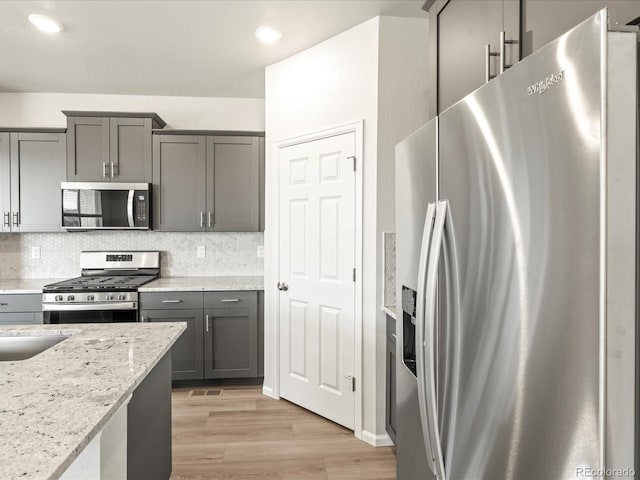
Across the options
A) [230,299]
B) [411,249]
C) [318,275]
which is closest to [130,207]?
[230,299]

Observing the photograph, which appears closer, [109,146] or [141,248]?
[109,146]

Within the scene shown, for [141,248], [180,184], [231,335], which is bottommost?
[231,335]

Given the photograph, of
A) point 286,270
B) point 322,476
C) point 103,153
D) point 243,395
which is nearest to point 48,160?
point 103,153

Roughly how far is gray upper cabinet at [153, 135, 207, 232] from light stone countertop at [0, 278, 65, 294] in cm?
107

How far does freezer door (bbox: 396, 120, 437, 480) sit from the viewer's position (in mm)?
1368

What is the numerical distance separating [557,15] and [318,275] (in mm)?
2190

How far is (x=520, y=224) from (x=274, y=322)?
101 inches

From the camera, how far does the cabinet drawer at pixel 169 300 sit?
335 centimetres

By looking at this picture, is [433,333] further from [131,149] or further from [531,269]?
[131,149]

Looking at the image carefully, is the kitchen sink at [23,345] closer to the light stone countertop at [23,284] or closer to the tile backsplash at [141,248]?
the light stone countertop at [23,284]

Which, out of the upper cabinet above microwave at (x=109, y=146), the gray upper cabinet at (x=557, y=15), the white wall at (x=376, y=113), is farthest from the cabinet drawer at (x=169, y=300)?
the gray upper cabinet at (x=557, y=15)

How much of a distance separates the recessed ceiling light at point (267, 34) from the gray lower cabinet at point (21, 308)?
8.76 ft

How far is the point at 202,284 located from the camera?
3520mm

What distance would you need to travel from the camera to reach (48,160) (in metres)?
3.57
